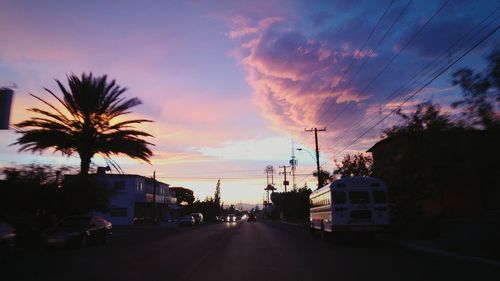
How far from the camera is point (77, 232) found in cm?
2269

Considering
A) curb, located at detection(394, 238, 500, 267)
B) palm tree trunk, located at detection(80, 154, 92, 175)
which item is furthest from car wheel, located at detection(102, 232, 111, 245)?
curb, located at detection(394, 238, 500, 267)

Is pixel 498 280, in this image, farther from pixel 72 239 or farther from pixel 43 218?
pixel 43 218

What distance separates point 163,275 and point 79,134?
20.7 m

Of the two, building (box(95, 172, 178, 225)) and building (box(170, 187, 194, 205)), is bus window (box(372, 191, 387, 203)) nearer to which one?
building (box(95, 172, 178, 225))

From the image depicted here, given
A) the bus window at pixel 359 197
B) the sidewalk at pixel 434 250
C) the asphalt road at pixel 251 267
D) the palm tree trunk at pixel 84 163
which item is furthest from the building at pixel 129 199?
the asphalt road at pixel 251 267

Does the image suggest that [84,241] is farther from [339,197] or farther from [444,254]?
[444,254]

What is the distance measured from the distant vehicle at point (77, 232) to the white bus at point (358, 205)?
464 inches

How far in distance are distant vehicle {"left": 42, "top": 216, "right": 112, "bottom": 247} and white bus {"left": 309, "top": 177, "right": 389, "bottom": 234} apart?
38.7ft

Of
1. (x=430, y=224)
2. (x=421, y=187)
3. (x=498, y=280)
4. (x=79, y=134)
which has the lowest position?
(x=498, y=280)

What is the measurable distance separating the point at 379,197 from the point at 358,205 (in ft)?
3.61

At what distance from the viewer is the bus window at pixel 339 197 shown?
23.3 m

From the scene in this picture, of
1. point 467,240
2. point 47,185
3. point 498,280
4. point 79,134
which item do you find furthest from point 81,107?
point 498,280

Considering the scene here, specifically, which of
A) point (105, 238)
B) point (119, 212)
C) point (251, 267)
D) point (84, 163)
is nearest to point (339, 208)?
point (251, 267)

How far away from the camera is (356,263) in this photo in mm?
14773
